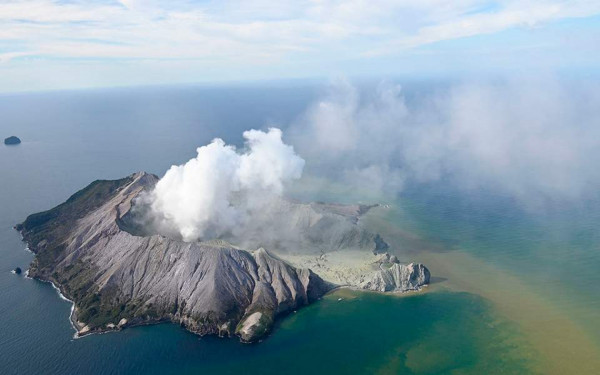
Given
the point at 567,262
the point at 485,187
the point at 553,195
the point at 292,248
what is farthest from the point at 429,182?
the point at 292,248

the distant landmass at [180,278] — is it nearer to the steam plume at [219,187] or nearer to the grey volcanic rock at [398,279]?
the grey volcanic rock at [398,279]

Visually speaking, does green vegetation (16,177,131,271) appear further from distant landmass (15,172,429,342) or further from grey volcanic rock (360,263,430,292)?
grey volcanic rock (360,263,430,292)

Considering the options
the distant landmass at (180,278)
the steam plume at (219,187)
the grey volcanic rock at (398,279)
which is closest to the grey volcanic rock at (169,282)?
the distant landmass at (180,278)

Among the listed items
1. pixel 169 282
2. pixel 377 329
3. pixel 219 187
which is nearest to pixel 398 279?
pixel 377 329

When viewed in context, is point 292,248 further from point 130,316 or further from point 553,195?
point 553,195

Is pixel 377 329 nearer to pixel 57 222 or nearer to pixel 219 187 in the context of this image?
pixel 219 187

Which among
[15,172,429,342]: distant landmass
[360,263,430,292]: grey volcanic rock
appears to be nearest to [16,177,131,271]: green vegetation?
[15,172,429,342]: distant landmass
